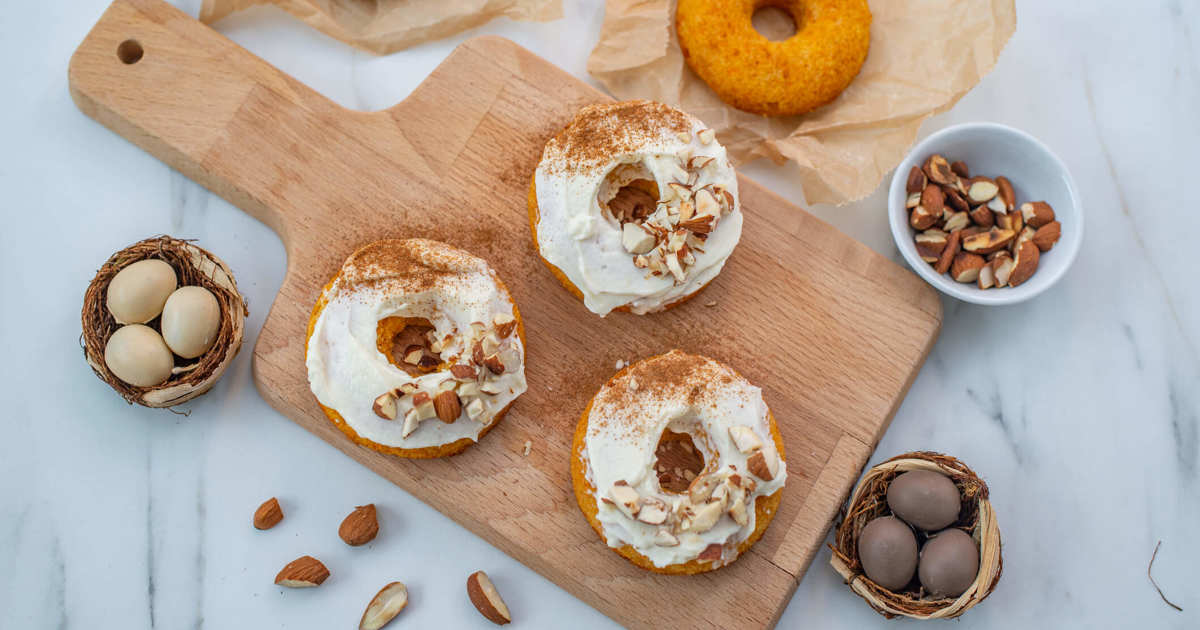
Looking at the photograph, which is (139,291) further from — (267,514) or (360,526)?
(360,526)

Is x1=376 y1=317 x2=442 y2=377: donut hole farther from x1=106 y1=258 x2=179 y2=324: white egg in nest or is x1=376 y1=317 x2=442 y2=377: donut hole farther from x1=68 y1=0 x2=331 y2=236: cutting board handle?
x1=106 y1=258 x2=179 y2=324: white egg in nest

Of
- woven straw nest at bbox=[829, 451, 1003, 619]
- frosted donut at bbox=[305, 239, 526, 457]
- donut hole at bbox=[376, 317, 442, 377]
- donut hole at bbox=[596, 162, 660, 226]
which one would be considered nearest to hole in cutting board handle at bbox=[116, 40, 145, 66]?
frosted donut at bbox=[305, 239, 526, 457]

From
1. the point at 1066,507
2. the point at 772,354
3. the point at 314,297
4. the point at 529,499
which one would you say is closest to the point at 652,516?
the point at 529,499

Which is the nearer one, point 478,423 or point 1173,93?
point 478,423

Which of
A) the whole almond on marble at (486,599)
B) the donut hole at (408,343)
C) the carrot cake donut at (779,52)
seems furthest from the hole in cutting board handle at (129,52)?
the whole almond on marble at (486,599)

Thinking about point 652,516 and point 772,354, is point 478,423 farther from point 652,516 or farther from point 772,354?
point 772,354

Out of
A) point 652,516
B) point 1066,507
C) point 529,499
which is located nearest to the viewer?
point 652,516

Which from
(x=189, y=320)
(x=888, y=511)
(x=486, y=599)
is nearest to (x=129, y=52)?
(x=189, y=320)
